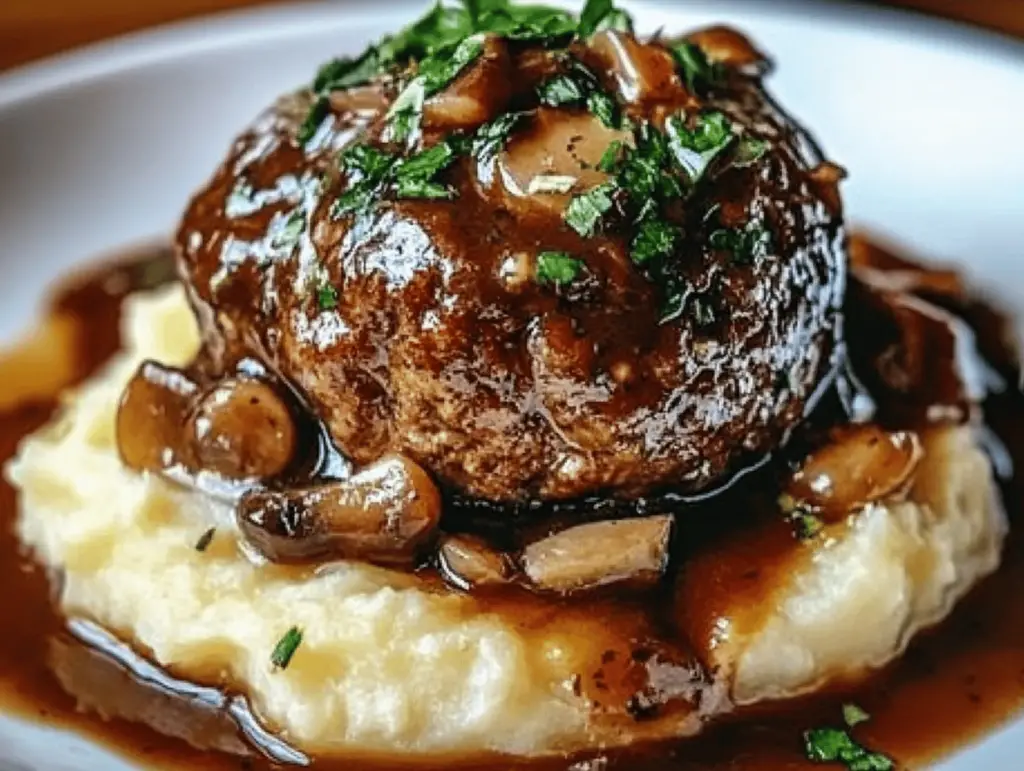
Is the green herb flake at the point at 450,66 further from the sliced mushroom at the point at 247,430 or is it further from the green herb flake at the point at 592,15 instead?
the sliced mushroom at the point at 247,430

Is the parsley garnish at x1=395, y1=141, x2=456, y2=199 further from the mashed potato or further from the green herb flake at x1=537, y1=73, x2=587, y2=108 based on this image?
the mashed potato

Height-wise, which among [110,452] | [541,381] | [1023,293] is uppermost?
[541,381]

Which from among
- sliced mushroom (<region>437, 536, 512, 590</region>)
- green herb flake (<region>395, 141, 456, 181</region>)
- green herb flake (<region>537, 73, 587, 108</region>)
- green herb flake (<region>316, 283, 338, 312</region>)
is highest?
green herb flake (<region>537, 73, 587, 108</region>)

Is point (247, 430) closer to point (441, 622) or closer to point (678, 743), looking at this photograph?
point (441, 622)

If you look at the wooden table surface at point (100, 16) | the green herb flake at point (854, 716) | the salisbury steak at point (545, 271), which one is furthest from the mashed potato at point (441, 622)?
the wooden table surface at point (100, 16)

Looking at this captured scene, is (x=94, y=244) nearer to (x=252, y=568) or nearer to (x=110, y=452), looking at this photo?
(x=110, y=452)

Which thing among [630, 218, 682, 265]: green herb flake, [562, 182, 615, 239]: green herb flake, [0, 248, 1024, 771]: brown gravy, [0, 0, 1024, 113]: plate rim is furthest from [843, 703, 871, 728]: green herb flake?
[0, 0, 1024, 113]: plate rim

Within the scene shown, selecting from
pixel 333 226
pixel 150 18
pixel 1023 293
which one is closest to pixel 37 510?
pixel 333 226
